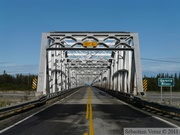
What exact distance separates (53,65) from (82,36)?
12.2m

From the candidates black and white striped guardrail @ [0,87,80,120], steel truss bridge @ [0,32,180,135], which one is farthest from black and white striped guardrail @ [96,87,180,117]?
black and white striped guardrail @ [0,87,80,120]

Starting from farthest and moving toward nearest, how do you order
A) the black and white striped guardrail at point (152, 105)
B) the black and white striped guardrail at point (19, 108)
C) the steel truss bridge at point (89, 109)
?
the black and white striped guardrail at point (152, 105), the black and white striped guardrail at point (19, 108), the steel truss bridge at point (89, 109)

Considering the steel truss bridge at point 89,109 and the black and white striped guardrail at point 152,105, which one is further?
the black and white striped guardrail at point 152,105

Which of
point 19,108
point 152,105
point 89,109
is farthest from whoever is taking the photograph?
point 89,109

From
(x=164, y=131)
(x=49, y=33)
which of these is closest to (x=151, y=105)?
(x=164, y=131)

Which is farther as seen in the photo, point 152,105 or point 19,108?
point 152,105

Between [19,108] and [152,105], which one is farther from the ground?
[152,105]

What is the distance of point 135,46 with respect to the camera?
101 ft

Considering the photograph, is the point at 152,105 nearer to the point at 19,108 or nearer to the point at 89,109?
the point at 89,109

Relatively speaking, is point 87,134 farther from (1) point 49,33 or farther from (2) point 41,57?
(1) point 49,33

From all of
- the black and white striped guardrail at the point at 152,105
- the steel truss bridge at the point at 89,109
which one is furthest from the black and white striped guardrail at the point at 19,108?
the black and white striped guardrail at the point at 152,105

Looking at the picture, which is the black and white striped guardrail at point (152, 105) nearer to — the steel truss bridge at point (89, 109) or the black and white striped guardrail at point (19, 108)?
the steel truss bridge at point (89, 109)

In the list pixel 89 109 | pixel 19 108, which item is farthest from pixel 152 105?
pixel 19 108

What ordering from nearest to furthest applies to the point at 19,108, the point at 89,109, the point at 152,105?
the point at 19,108 → the point at 152,105 → the point at 89,109
